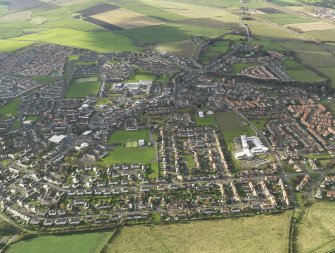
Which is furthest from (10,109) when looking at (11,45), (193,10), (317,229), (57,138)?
(193,10)

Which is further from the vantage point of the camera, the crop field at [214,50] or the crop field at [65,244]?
the crop field at [214,50]

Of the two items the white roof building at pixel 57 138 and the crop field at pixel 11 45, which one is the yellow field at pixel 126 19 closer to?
the crop field at pixel 11 45

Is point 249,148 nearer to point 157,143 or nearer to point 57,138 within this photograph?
point 157,143

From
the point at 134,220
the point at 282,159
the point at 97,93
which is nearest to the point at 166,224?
the point at 134,220

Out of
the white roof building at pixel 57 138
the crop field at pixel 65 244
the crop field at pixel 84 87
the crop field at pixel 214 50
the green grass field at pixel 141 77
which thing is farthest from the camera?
the crop field at pixel 214 50

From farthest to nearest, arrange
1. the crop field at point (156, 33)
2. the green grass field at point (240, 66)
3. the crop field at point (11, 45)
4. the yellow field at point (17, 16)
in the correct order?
1. the yellow field at point (17, 16)
2. the crop field at point (156, 33)
3. the crop field at point (11, 45)
4. the green grass field at point (240, 66)

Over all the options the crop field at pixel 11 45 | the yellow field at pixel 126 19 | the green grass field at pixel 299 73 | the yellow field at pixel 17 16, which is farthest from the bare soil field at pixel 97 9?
the green grass field at pixel 299 73
